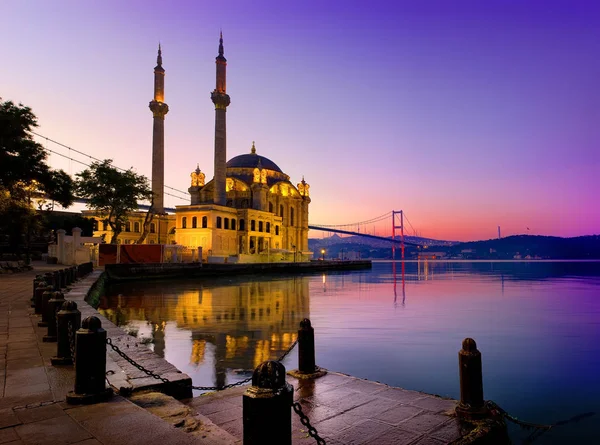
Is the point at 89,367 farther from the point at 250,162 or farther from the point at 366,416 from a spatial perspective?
the point at 250,162

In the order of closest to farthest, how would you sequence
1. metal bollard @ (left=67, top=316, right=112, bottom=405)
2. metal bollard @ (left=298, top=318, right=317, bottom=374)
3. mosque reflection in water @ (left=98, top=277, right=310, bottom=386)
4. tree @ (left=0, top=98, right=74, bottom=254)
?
metal bollard @ (left=67, top=316, right=112, bottom=405)
metal bollard @ (left=298, top=318, right=317, bottom=374)
mosque reflection in water @ (left=98, top=277, right=310, bottom=386)
tree @ (left=0, top=98, right=74, bottom=254)

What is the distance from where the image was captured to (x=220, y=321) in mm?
15211

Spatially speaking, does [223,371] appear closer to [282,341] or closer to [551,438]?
[282,341]

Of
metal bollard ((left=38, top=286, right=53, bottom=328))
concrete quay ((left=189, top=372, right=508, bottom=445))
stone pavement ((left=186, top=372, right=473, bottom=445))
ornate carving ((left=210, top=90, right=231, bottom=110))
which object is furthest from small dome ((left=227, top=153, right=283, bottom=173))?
concrete quay ((left=189, top=372, right=508, bottom=445))

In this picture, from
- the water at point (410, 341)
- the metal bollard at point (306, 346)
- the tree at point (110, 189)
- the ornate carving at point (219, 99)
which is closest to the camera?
the metal bollard at point (306, 346)

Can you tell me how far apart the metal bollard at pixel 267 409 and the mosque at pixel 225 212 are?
4850cm

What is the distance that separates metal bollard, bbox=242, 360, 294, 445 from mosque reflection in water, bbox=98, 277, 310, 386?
17.2ft

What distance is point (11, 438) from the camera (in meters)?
3.65

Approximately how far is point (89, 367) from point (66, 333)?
1789 mm

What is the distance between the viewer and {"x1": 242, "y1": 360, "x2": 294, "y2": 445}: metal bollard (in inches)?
109

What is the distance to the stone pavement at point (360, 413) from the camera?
14.6ft

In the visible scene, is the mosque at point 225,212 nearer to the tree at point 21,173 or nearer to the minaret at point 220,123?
the minaret at point 220,123

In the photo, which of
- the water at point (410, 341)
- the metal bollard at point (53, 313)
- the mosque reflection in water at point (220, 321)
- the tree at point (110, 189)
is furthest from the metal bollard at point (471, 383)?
the tree at point (110, 189)

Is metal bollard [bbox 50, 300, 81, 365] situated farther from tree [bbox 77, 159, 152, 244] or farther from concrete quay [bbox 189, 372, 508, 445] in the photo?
tree [bbox 77, 159, 152, 244]
